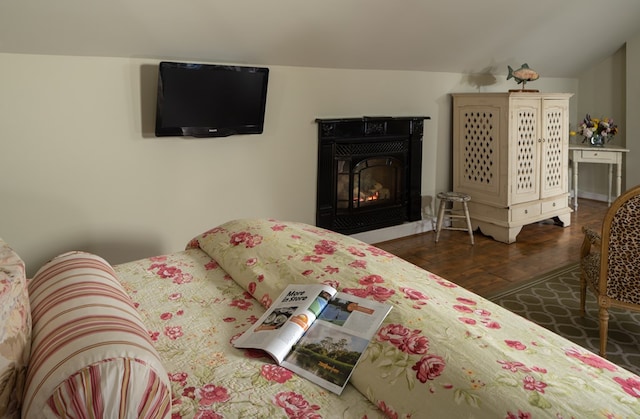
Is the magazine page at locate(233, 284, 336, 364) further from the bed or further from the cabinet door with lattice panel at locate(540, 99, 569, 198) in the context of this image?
the cabinet door with lattice panel at locate(540, 99, 569, 198)

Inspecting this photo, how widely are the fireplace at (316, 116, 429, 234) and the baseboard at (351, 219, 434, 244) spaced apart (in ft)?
0.16

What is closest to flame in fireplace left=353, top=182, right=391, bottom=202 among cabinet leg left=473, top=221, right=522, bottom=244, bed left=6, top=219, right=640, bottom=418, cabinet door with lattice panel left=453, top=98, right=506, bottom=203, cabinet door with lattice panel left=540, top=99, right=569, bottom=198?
cabinet door with lattice panel left=453, top=98, right=506, bottom=203

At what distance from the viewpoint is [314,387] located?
1.14m

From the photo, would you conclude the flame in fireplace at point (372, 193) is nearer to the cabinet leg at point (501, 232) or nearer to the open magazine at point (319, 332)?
the cabinet leg at point (501, 232)

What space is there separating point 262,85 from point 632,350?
2675mm

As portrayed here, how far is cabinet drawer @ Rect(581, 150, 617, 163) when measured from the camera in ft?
16.9

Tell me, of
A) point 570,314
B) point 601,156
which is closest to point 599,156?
point 601,156

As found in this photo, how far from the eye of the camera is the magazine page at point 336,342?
46.1 inches

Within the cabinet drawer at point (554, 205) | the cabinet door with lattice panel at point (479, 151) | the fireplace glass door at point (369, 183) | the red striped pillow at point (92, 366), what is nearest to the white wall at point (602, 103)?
the cabinet drawer at point (554, 205)

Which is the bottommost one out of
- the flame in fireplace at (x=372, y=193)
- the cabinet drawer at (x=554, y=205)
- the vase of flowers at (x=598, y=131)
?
the cabinet drawer at (x=554, y=205)

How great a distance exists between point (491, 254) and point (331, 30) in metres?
2.22

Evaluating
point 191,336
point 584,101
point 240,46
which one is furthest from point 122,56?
point 584,101

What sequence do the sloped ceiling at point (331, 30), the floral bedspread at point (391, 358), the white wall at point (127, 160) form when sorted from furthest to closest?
the white wall at point (127, 160) → the sloped ceiling at point (331, 30) → the floral bedspread at point (391, 358)

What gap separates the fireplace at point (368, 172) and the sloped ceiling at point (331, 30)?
520mm
